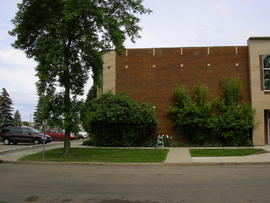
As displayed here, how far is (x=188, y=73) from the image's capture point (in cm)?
3048

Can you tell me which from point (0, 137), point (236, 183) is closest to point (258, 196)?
point (236, 183)

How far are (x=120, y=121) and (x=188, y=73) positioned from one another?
7.55 m

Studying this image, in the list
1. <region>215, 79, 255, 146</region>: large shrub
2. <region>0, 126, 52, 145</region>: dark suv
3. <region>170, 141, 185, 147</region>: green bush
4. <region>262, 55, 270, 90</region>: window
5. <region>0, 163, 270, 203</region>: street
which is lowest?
<region>0, 163, 270, 203</region>: street

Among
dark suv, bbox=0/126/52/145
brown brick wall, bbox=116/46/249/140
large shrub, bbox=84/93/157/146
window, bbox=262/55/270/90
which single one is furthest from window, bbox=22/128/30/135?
window, bbox=262/55/270/90

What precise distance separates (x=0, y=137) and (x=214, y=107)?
2064 centimetres

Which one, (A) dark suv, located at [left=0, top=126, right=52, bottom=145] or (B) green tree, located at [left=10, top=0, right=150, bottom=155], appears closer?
(B) green tree, located at [left=10, top=0, right=150, bottom=155]

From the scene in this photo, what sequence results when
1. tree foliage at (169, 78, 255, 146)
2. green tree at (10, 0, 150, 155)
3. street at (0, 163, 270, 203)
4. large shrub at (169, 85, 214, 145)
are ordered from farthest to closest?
large shrub at (169, 85, 214, 145) → tree foliage at (169, 78, 255, 146) → green tree at (10, 0, 150, 155) → street at (0, 163, 270, 203)

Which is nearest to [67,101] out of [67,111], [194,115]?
[67,111]

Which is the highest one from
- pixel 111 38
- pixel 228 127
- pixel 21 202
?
pixel 111 38

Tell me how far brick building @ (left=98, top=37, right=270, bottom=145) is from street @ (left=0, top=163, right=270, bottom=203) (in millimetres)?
17336

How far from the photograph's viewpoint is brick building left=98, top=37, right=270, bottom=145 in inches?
1125

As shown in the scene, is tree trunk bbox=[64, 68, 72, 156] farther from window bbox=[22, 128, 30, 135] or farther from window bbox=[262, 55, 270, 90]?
window bbox=[262, 55, 270, 90]

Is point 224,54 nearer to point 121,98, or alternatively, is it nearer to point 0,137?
point 121,98

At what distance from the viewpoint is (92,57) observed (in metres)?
20.6
